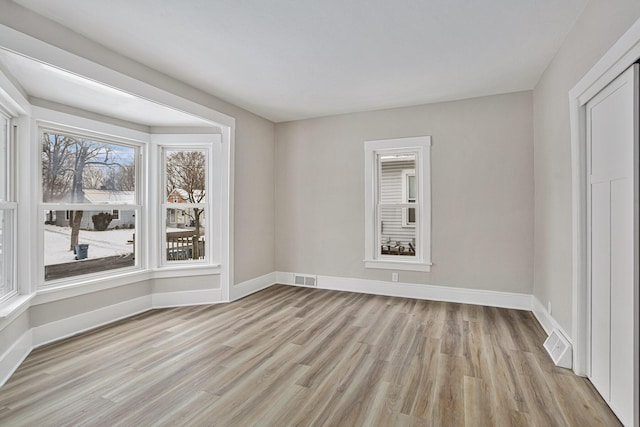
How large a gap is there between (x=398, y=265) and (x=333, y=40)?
317cm

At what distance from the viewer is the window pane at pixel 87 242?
3400 millimetres

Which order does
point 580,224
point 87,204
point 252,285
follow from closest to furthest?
point 580,224
point 87,204
point 252,285

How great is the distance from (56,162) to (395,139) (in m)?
4.24

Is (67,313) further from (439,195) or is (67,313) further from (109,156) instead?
(439,195)

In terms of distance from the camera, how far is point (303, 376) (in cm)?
251

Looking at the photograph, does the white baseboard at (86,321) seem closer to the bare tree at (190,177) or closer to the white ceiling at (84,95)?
the bare tree at (190,177)

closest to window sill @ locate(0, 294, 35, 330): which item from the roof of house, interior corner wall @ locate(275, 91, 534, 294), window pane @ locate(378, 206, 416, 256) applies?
the roof of house

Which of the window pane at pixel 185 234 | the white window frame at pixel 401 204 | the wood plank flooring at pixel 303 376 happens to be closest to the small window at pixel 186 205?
the window pane at pixel 185 234

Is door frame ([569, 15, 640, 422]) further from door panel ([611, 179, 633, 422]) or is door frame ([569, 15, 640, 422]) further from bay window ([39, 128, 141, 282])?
bay window ([39, 128, 141, 282])

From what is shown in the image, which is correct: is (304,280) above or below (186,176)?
below

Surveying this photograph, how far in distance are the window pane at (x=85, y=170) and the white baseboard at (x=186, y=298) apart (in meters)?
1.34

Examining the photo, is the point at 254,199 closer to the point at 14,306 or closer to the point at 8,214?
the point at 8,214

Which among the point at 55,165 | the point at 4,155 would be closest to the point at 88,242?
the point at 55,165

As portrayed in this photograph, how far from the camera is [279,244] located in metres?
5.61
